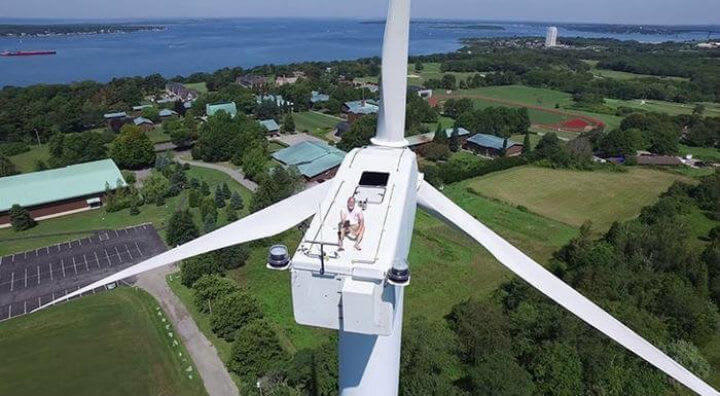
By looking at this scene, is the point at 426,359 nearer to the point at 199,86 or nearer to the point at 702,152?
the point at 702,152

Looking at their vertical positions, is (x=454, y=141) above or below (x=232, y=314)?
above

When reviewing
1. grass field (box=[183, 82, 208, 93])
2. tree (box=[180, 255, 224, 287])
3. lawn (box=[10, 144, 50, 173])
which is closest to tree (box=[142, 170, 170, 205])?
tree (box=[180, 255, 224, 287])

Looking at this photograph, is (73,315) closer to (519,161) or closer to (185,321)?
(185,321)

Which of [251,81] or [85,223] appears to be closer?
[85,223]

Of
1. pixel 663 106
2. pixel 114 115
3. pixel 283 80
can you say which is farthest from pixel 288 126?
pixel 663 106

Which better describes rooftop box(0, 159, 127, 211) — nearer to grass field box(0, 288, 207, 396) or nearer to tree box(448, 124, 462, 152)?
grass field box(0, 288, 207, 396)
